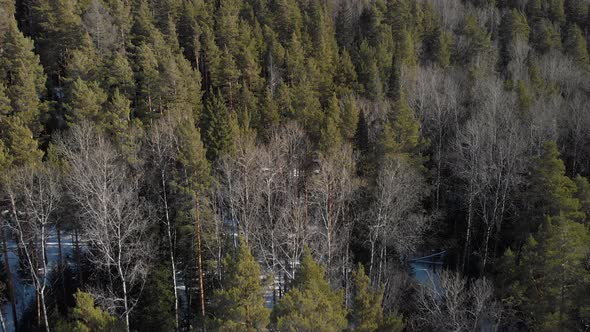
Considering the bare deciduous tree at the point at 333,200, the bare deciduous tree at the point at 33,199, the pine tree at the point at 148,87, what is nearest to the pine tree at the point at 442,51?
the bare deciduous tree at the point at 333,200

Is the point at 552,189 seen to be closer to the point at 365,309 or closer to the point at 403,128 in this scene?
the point at 403,128

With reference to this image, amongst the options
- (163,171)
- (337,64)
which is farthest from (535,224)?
(337,64)

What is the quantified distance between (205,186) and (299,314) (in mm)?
9897

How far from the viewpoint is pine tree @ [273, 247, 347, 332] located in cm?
1717

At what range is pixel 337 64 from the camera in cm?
4694

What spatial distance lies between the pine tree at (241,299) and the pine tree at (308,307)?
0.74m

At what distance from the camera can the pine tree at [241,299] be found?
17.8 m

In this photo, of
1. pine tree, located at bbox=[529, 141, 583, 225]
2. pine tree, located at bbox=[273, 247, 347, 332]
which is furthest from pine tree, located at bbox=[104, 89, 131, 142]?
pine tree, located at bbox=[529, 141, 583, 225]

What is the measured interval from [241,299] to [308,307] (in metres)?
2.45

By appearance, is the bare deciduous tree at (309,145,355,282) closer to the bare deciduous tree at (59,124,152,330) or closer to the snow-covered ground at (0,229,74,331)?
the bare deciduous tree at (59,124,152,330)

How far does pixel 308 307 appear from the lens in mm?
17312

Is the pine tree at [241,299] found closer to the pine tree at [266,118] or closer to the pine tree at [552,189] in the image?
Answer: the pine tree at [552,189]

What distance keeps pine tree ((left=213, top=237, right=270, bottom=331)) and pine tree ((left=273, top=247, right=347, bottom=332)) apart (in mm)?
743

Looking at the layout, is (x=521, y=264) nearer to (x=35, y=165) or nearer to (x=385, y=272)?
(x=385, y=272)
